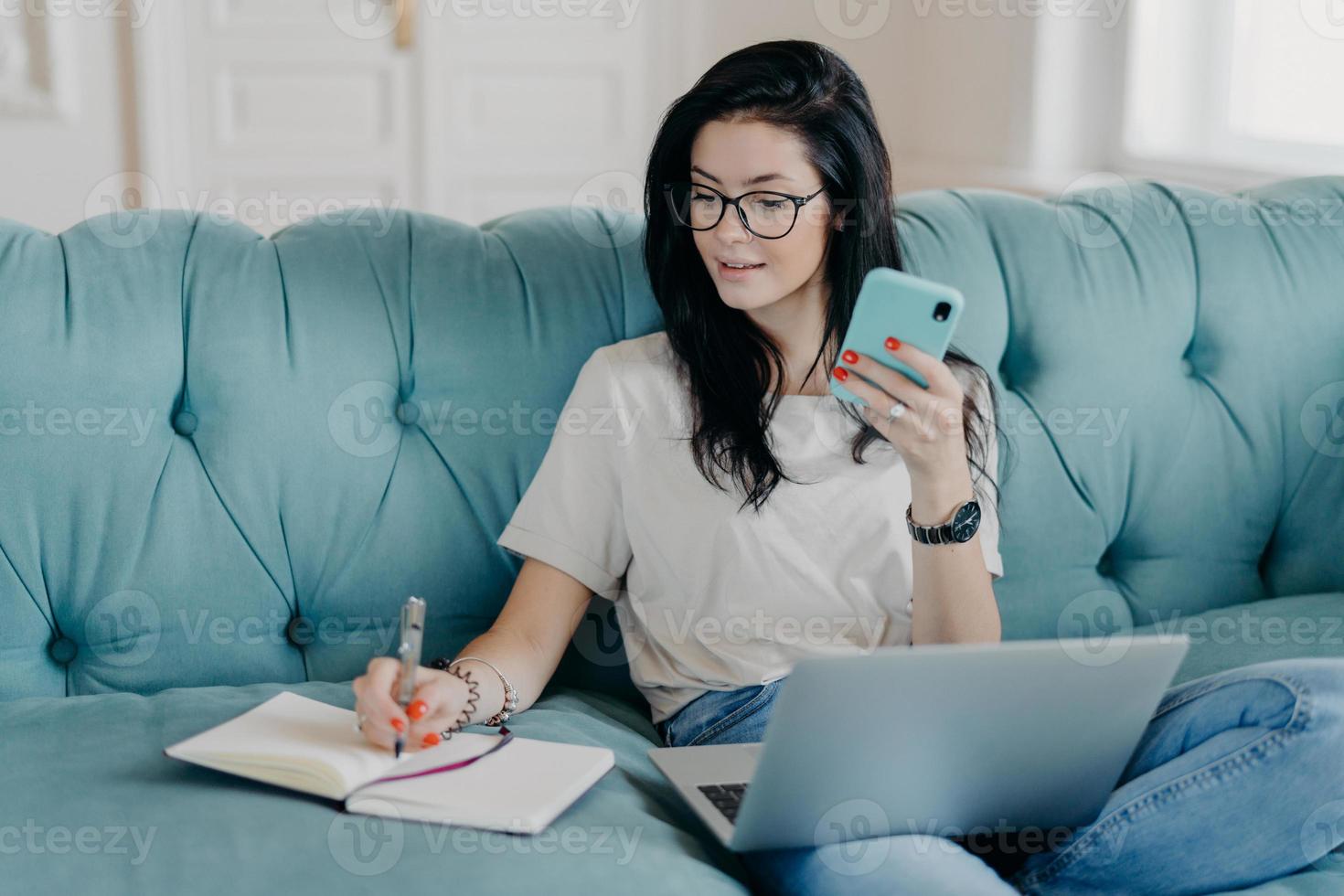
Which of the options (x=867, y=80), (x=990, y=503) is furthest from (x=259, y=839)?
(x=867, y=80)

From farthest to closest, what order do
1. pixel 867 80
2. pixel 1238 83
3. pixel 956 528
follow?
pixel 867 80
pixel 1238 83
pixel 956 528

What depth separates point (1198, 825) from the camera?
41.9 inches

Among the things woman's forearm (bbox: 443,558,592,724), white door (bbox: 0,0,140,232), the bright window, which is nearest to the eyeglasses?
woman's forearm (bbox: 443,558,592,724)

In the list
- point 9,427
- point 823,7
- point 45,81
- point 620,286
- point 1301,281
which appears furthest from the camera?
point 823,7

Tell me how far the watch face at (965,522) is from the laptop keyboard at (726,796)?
31 centimetres

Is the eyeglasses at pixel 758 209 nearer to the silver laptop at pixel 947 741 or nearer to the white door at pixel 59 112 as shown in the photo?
the silver laptop at pixel 947 741

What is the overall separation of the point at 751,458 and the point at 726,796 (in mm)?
352

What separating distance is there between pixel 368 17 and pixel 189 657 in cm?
242

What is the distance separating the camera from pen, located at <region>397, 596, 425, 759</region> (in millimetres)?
1057

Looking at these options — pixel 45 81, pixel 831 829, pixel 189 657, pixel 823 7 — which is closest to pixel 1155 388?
pixel 831 829

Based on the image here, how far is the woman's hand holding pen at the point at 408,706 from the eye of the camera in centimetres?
110

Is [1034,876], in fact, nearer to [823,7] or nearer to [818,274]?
[818,274]

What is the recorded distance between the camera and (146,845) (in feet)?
3.39

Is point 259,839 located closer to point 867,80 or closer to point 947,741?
point 947,741
